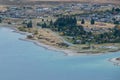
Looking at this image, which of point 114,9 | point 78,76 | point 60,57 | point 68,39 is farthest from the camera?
point 114,9

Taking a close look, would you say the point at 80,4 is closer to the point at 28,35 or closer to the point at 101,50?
the point at 28,35

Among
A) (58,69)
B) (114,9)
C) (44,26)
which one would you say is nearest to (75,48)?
(58,69)

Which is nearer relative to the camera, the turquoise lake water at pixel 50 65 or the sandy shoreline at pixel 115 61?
the turquoise lake water at pixel 50 65

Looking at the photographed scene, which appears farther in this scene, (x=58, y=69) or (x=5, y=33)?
(x=5, y=33)

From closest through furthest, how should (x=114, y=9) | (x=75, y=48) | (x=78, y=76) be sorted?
(x=78, y=76), (x=75, y=48), (x=114, y=9)

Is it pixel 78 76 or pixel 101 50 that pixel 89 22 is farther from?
pixel 78 76

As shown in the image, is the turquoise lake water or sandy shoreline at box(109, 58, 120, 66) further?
sandy shoreline at box(109, 58, 120, 66)

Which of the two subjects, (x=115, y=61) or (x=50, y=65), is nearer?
(x=50, y=65)
